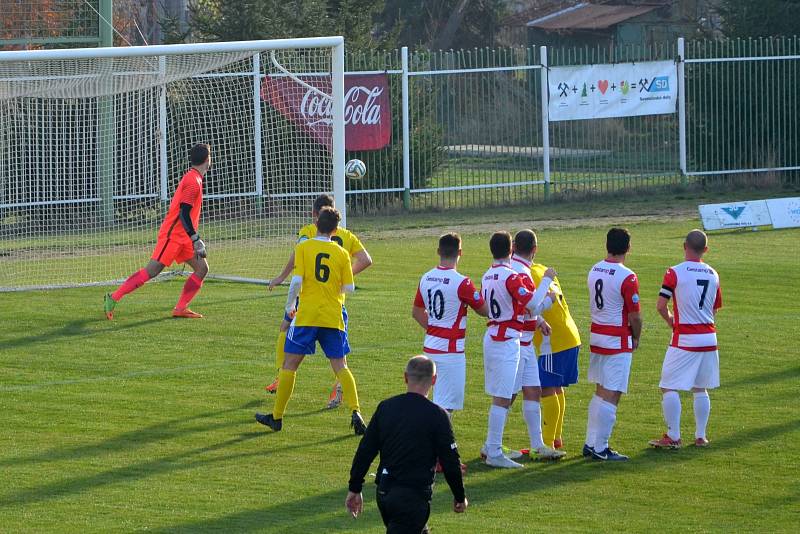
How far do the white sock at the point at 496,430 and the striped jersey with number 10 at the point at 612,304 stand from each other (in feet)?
3.12

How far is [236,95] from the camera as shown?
Answer: 20703mm

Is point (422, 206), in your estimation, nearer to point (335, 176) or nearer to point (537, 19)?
point (335, 176)

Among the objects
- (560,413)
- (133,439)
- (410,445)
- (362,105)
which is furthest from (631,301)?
(362,105)

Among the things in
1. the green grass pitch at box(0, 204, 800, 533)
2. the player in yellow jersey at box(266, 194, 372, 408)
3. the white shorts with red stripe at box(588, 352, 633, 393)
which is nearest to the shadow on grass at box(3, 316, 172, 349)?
the green grass pitch at box(0, 204, 800, 533)

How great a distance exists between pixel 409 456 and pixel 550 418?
337 centimetres

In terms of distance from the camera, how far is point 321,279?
9.75 m

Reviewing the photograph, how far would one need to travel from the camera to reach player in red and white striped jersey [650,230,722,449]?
9.45m

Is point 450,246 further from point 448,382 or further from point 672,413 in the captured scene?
point 672,413

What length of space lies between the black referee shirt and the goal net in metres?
11.1

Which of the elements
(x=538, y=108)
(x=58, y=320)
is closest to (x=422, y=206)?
(x=538, y=108)

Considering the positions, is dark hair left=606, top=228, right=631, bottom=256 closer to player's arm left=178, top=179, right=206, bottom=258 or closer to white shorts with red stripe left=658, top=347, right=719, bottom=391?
white shorts with red stripe left=658, top=347, right=719, bottom=391

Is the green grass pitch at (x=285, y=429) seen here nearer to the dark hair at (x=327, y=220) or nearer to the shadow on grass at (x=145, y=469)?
the shadow on grass at (x=145, y=469)

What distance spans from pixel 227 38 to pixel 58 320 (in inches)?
498

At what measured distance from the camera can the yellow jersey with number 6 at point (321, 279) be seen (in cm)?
976
